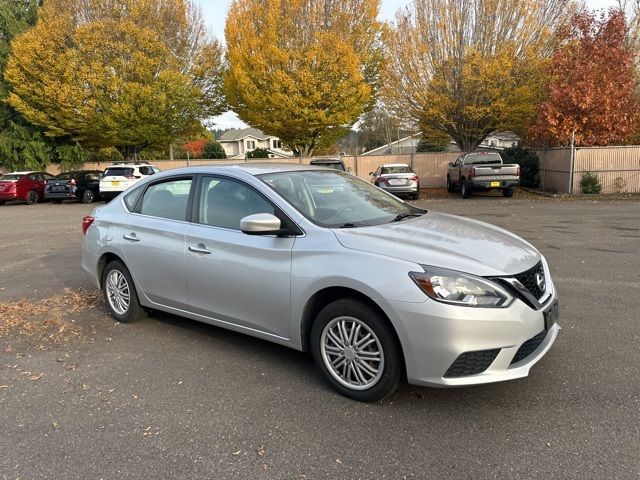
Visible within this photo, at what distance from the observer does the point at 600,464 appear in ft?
9.34

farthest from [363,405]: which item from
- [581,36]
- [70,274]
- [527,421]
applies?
[581,36]

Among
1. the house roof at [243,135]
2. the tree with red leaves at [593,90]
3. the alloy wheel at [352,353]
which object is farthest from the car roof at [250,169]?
the house roof at [243,135]

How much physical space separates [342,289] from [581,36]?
22360mm

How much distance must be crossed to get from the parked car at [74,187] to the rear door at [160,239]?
20290 millimetres

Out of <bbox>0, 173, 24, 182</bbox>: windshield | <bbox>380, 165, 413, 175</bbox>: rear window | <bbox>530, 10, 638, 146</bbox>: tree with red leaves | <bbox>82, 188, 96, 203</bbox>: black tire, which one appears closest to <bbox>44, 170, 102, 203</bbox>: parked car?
<bbox>82, 188, 96, 203</bbox>: black tire

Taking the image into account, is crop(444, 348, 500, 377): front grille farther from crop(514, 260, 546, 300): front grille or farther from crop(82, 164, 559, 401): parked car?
crop(514, 260, 546, 300): front grille

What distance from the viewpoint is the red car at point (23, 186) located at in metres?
23.3

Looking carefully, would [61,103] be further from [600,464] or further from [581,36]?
[600,464]

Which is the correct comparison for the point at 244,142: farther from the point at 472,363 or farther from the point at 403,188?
the point at 472,363

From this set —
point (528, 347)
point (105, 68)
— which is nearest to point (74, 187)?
point (105, 68)

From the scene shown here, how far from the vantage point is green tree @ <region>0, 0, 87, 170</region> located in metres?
28.2

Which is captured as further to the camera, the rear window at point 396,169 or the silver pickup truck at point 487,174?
the rear window at point 396,169

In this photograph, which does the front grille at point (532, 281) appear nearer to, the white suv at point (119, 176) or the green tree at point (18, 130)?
the white suv at point (119, 176)

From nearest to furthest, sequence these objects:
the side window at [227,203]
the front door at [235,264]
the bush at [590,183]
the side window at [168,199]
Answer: the front door at [235,264] < the side window at [227,203] < the side window at [168,199] < the bush at [590,183]
